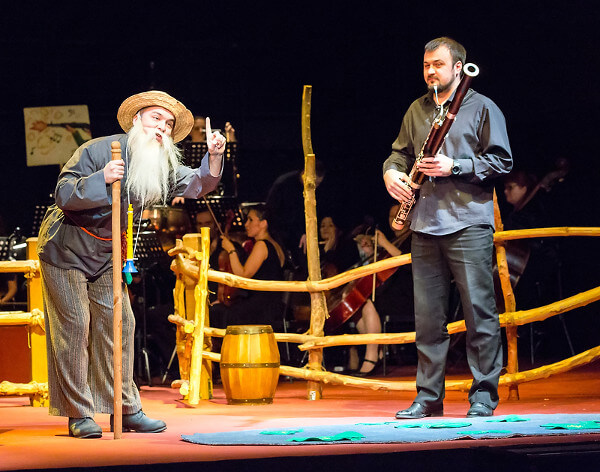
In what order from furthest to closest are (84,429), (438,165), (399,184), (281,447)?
1. (399,184)
2. (438,165)
3. (84,429)
4. (281,447)

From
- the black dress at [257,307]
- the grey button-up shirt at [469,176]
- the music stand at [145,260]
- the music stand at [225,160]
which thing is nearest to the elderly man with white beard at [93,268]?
the grey button-up shirt at [469,176]

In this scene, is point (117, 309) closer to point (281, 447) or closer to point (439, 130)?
point (281, 447)

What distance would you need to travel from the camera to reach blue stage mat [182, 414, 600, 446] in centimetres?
373

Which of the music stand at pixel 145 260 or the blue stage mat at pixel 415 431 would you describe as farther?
the music stand at pixel 145 260

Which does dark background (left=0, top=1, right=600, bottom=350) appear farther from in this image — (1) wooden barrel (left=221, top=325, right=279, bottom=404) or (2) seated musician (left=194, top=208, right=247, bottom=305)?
(1) wooden barrel (left=221, top=325, right=279, bottom=404)

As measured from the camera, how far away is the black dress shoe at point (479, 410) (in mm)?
4547

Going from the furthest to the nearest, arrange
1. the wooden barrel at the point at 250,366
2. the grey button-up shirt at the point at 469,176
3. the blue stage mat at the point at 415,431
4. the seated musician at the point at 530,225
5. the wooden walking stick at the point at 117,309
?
the seated musician at the point at 530,225, the wooden barrel at the point at 250,366, the grey button-up shirt at the point at 469,176, the wooden walking stick at the point at 117,309, the blue stage mat at the point at 415,431

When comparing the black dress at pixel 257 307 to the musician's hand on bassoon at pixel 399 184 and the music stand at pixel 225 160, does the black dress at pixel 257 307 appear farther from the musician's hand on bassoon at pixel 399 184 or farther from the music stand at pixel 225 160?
the musician's hand on bassoon at pixel 399 184

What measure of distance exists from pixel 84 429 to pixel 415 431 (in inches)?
57.8

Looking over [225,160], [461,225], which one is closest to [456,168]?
[461,225]

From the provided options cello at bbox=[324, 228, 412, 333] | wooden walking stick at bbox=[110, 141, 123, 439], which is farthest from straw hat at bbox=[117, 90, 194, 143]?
cello at bbox=[324, 228, 412, 333]

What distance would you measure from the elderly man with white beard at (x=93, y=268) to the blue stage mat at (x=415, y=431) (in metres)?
0.59

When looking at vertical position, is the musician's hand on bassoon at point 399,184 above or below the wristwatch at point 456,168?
below

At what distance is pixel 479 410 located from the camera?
4.56 meters
